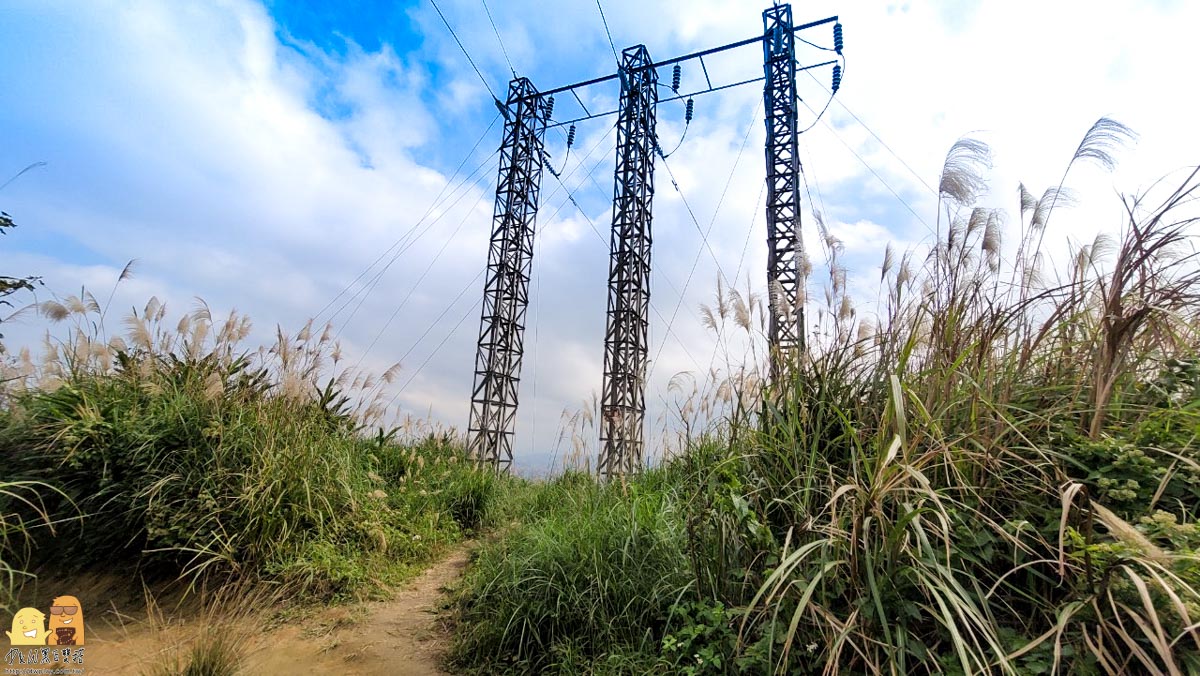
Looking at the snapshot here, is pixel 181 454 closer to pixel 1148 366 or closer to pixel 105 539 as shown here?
pixel 105 539

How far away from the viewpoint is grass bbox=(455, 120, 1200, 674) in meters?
1.35

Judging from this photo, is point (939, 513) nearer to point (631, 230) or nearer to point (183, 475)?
point (183, 475)

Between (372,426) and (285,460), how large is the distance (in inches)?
62.9

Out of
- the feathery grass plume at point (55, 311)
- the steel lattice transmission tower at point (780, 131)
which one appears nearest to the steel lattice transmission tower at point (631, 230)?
the steel lattice transmission tower at point (780, 131)

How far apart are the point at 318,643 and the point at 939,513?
318 cm

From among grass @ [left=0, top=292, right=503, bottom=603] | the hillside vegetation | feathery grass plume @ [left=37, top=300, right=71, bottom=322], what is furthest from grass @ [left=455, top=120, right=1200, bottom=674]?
feathery grass plume @ [left=37, top=300, right=71, bottom=322]

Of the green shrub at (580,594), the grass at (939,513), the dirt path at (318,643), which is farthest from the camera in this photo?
the dirt path at (318,643)

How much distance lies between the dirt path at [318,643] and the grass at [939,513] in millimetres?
420

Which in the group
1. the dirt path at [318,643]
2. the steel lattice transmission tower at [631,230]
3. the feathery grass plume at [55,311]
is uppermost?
the steel lattice transmission tower at [631,230]

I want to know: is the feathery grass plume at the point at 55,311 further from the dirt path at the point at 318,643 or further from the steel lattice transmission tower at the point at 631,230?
the steel lattice transmission tower at the point at 631,230

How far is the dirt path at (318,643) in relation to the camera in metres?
2.48

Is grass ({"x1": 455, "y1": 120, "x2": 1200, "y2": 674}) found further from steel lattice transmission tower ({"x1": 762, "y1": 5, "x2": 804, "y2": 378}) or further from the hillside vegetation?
steel lattice transmission tower ({"x1": 762, "y1": 5, "x2": 804, "y2": 378})

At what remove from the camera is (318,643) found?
Answer: 284 cm

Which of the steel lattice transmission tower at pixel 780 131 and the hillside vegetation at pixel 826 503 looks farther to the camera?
the steel lattice transmission tower at pixel 780 131
